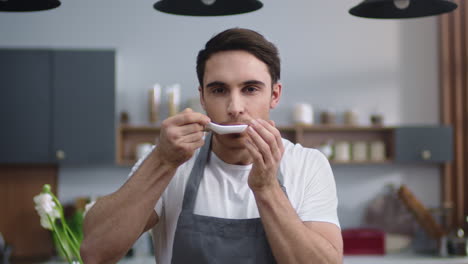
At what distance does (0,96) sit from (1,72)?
183mm

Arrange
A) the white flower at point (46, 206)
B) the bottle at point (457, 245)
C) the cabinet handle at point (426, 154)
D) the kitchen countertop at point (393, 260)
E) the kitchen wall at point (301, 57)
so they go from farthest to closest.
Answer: the kitchen wall at point (301, 57) < the cabinet handle at point (426, 154) < the bottle at point (457, 245) < the kitchen countertop at point (393, 260) < the white flower at point (46, 206)

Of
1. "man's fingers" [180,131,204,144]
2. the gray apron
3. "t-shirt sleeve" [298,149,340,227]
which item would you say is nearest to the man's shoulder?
"t-shirt sleeve" [298,149,340,227]

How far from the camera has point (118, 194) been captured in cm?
142

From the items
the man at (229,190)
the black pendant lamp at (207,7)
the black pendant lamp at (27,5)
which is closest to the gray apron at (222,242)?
the man at (229,190)

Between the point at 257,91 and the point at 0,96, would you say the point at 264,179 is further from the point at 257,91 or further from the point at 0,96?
the point at 0,96

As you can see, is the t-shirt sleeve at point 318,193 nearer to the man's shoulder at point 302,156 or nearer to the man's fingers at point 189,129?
the man's shoulder at point 302,156

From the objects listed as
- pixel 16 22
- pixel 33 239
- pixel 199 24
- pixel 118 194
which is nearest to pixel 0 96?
pixel 16 22

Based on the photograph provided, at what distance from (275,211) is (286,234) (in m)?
0.07

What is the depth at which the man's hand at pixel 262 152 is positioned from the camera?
4.52 feet

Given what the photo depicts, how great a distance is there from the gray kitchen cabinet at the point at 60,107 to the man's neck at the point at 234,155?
2522 mm

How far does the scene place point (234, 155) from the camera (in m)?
1.62

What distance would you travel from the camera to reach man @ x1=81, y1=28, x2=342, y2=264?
4.57ft

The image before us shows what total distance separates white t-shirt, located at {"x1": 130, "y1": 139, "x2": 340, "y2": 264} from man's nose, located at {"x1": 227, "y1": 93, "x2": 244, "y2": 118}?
0.68 feet

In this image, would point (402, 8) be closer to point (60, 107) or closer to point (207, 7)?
point (207, 7)
